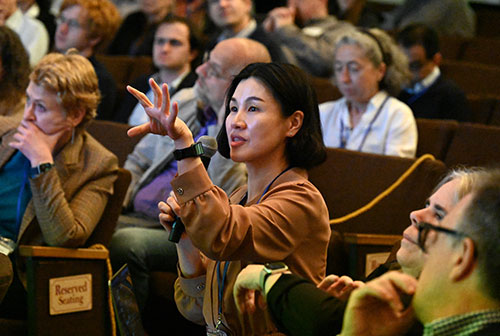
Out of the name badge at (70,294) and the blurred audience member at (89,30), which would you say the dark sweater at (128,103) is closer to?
the blurred audience member at (89,30)

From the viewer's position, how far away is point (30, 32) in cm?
476

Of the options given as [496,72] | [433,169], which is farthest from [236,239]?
[496,72]

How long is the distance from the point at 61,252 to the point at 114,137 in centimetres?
85

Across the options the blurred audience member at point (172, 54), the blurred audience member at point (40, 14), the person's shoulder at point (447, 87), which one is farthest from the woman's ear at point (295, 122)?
the blurred audience member at point (40, 14)

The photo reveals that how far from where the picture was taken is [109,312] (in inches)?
98.8

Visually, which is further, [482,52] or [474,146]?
[482,52]

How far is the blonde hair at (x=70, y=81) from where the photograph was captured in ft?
8.27

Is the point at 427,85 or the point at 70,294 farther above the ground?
the point at 427,85

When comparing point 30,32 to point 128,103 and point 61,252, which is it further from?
point 61,252

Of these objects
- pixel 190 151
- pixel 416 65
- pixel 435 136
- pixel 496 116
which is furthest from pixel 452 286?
pixel 416 65

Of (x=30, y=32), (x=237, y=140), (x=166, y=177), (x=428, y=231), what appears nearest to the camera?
(x=428, y=231)

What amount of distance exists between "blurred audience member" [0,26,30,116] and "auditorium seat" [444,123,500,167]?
1622 mm

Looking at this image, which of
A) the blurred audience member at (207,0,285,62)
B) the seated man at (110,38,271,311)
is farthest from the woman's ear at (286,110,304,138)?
the blurred audience member at (207,0,285,62)

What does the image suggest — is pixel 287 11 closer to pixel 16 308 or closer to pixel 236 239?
pixel 16 308
